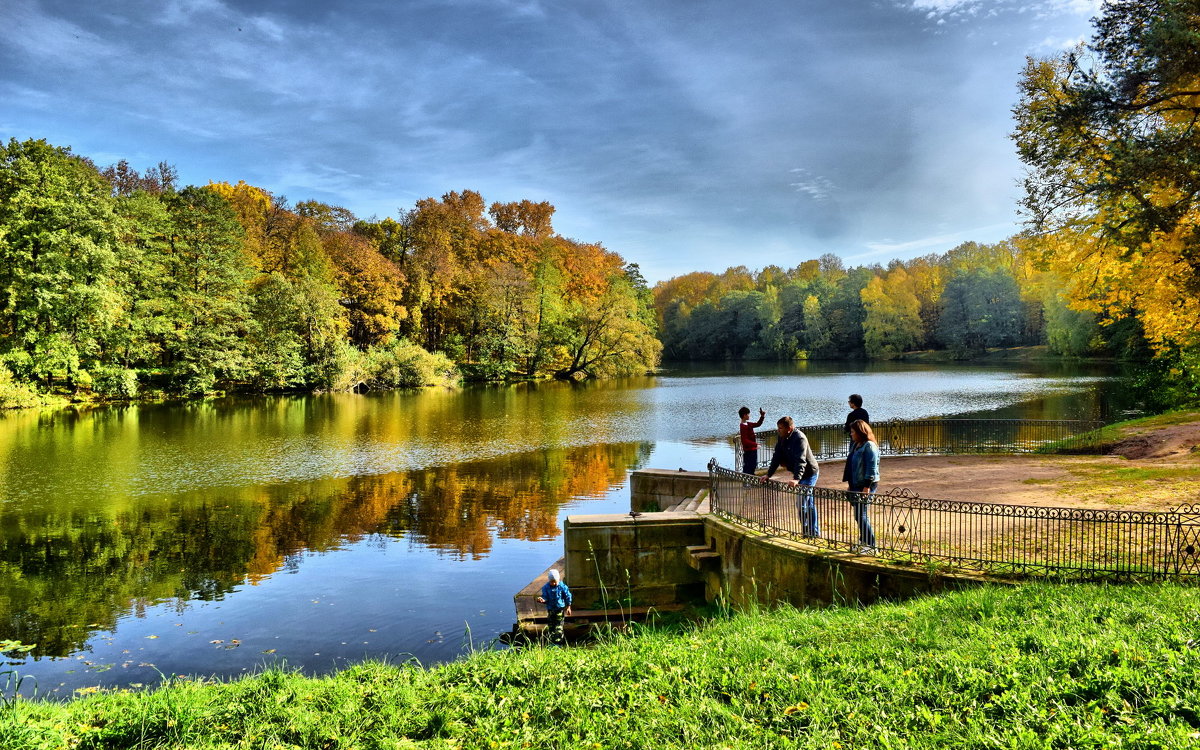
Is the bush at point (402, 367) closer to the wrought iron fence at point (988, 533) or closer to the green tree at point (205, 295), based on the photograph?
the green tree at point (205, 295)

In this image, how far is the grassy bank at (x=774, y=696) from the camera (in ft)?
14.0

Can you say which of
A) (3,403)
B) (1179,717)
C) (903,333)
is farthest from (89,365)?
(903,333)

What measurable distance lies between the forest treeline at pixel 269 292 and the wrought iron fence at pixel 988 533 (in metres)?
41.6

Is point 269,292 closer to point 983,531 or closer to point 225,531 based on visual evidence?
point 225,531

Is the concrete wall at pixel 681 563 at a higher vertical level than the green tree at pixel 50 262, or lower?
lower

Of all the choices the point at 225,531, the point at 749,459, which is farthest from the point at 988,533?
the point at 225,531

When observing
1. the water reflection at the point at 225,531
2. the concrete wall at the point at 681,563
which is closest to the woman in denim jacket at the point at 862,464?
the concrete wall at the point at 681,563

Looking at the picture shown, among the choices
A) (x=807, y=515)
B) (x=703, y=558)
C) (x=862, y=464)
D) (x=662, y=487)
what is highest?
(x=862, y=464)

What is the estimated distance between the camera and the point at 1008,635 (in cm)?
548

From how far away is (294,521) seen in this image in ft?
52.2

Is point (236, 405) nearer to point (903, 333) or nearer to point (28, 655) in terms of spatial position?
point (28, 655)

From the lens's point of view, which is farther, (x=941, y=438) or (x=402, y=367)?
(x=402, y=367)

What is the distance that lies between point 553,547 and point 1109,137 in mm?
14416

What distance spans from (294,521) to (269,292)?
38999 mm
